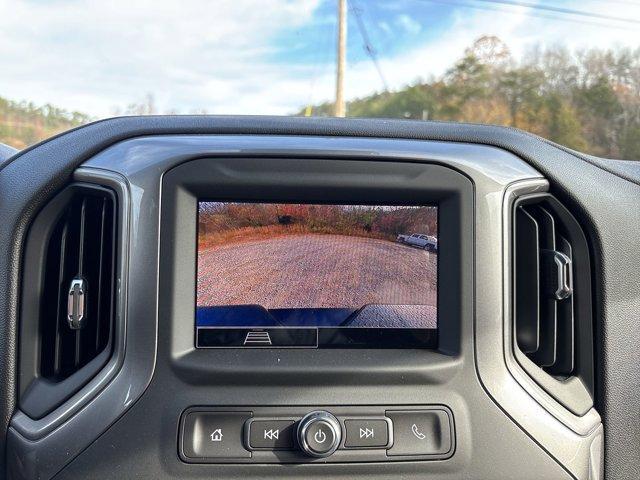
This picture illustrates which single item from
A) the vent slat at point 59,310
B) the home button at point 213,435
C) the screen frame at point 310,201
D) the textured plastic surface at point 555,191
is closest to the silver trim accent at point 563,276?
the textured plastic surface at point 555,191

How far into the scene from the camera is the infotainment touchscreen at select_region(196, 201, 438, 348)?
1645 mm

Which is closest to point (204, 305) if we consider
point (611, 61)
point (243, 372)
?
point (243, 372)

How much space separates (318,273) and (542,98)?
38.2 feet

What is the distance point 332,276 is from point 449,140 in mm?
540

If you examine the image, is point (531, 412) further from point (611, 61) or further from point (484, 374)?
point (611, 61)

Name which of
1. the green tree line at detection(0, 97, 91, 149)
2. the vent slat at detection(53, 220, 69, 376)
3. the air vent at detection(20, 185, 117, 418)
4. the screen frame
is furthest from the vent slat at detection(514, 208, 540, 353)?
the green tree line at detection(0, 97, 91, 149)

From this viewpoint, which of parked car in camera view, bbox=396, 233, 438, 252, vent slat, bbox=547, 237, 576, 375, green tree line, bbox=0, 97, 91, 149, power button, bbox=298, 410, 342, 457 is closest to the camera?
power button, bbox=298, 410, 342, 457

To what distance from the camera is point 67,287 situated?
1.73 metres

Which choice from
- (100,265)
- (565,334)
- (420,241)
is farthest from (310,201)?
(565,334)

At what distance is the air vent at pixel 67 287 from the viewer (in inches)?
66.2

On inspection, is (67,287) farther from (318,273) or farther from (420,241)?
(420,241)

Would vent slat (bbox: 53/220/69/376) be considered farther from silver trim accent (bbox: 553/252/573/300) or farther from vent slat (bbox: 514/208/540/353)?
silver trim accent (bbox: 553/252/573/300)

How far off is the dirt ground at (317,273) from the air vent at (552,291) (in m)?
0.31

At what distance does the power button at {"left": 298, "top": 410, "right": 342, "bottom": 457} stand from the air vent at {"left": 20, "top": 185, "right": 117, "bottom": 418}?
1.98ft
